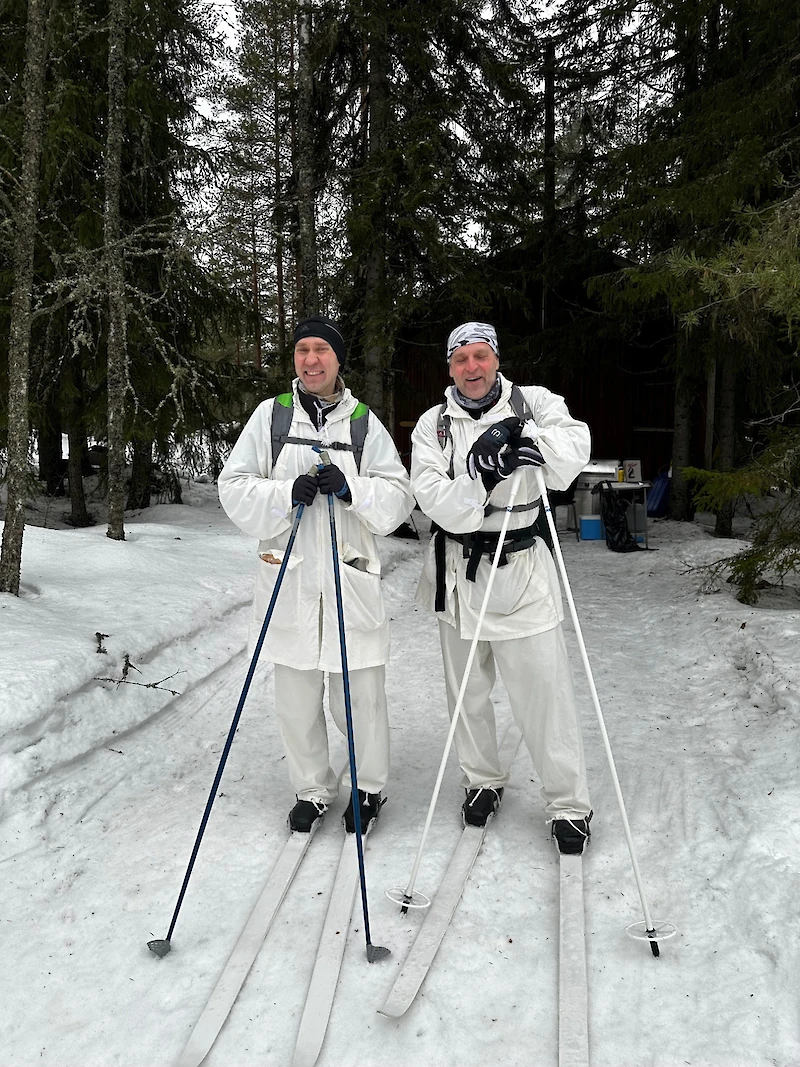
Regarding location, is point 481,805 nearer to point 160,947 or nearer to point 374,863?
point 374,863

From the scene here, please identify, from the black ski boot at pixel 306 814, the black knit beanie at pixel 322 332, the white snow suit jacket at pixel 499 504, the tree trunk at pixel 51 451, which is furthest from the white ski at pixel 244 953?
the tree trunk at pixel 51 451

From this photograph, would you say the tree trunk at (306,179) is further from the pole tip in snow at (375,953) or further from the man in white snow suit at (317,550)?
the pole tip in snow at (375,953)

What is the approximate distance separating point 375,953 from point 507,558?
5.45ft

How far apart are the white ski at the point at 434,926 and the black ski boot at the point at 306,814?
26.6 inches

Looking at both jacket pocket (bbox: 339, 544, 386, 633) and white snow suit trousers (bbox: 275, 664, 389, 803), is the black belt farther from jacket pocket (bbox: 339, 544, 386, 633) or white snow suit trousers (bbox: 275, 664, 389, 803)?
white snow suit trousers (bbox: 275, 664, 389, 803)

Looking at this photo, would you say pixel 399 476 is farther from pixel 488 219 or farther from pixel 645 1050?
pixel 488 219

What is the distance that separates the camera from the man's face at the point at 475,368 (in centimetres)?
342

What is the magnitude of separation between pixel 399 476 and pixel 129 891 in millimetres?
2102

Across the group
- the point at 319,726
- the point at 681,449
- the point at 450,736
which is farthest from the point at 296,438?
the point at 681,449

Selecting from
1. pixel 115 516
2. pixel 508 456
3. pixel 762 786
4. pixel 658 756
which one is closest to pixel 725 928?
pixel 762 786

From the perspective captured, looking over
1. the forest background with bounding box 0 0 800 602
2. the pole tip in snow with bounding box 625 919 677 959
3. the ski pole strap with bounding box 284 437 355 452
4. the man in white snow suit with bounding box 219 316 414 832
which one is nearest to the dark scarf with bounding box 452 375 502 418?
the man in white snow suit with bounding box 219 316 414 832

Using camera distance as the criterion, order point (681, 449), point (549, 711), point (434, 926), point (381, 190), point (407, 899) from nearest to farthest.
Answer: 1. point (434, 926)
2. point (407, 899)
3. point (549, 711)
4. point (381, 190)
5. point (681, 449)

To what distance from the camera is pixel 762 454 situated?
6.12m

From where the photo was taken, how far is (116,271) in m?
8.08
